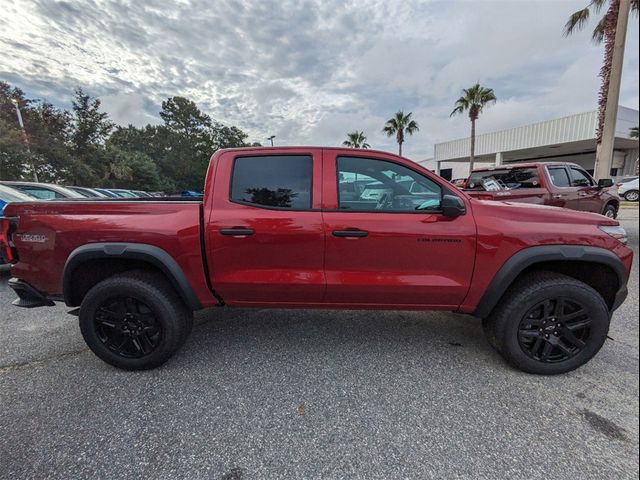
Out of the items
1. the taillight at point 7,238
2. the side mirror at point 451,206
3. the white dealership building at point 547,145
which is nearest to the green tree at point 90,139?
the taillight at point 7,238

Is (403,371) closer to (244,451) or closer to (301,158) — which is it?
(244,451)

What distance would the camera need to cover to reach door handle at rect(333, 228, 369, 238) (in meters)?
2.31

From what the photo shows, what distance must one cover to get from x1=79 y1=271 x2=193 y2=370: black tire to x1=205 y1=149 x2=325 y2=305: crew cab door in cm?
45

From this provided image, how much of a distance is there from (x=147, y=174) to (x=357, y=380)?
33715mm

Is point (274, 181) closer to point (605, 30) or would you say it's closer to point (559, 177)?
point (559, 177)

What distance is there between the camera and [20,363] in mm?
2639

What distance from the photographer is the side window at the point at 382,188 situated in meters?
2.41

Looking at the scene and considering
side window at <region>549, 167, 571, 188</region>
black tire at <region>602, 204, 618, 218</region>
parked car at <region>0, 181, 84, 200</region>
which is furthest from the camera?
black tire at <region>602, 204, 618, 218</region>

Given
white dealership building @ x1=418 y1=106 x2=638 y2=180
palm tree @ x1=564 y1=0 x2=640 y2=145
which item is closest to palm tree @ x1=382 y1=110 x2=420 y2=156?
white dealership building @ x1=418 y1=106 x2=638 y2=180

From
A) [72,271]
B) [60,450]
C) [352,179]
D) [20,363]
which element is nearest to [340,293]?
[352,179]

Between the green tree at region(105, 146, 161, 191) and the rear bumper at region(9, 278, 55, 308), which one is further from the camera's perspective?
the green tree at region(105, 146, 161, 191)

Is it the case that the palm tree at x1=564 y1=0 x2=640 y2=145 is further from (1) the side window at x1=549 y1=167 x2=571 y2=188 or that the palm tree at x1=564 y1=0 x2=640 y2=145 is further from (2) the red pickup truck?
(2) the red pickup truck

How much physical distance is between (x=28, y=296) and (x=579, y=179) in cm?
912

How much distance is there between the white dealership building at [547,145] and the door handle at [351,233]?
24.9 metres
